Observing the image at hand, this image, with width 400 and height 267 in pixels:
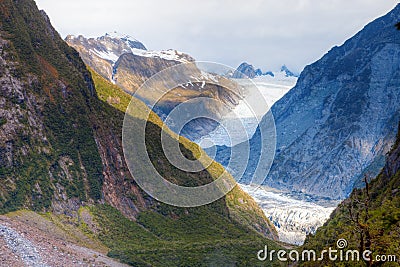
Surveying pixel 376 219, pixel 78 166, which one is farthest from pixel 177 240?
pixel 376 219

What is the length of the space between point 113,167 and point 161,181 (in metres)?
11.9

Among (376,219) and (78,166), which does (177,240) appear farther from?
(376,219)

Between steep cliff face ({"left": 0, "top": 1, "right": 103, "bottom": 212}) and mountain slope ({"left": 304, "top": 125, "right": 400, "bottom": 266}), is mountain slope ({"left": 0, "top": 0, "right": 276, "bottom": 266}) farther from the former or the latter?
mountain slope ({"left": 304, "top": 125, "right": 400, "bottom": 266})

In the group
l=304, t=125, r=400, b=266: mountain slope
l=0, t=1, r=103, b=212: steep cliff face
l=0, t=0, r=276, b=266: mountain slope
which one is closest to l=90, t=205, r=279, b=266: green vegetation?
l=0, t=0, r=276, b=266: mountain slope

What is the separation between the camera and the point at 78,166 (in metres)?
123

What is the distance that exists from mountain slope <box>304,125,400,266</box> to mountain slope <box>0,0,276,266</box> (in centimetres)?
4792

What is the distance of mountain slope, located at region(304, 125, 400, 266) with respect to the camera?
24069 millimetres

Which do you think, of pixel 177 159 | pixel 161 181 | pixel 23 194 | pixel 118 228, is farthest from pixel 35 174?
pixel 177 159

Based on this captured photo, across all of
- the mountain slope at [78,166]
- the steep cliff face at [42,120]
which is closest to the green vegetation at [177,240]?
the mountain slope at [78,166]

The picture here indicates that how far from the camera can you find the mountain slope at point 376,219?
2407cm

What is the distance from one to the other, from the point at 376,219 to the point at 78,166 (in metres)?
94.3

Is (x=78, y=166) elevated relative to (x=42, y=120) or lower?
lower

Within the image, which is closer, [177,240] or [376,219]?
[376,219]

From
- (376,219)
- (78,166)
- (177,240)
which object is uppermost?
(376,219)
